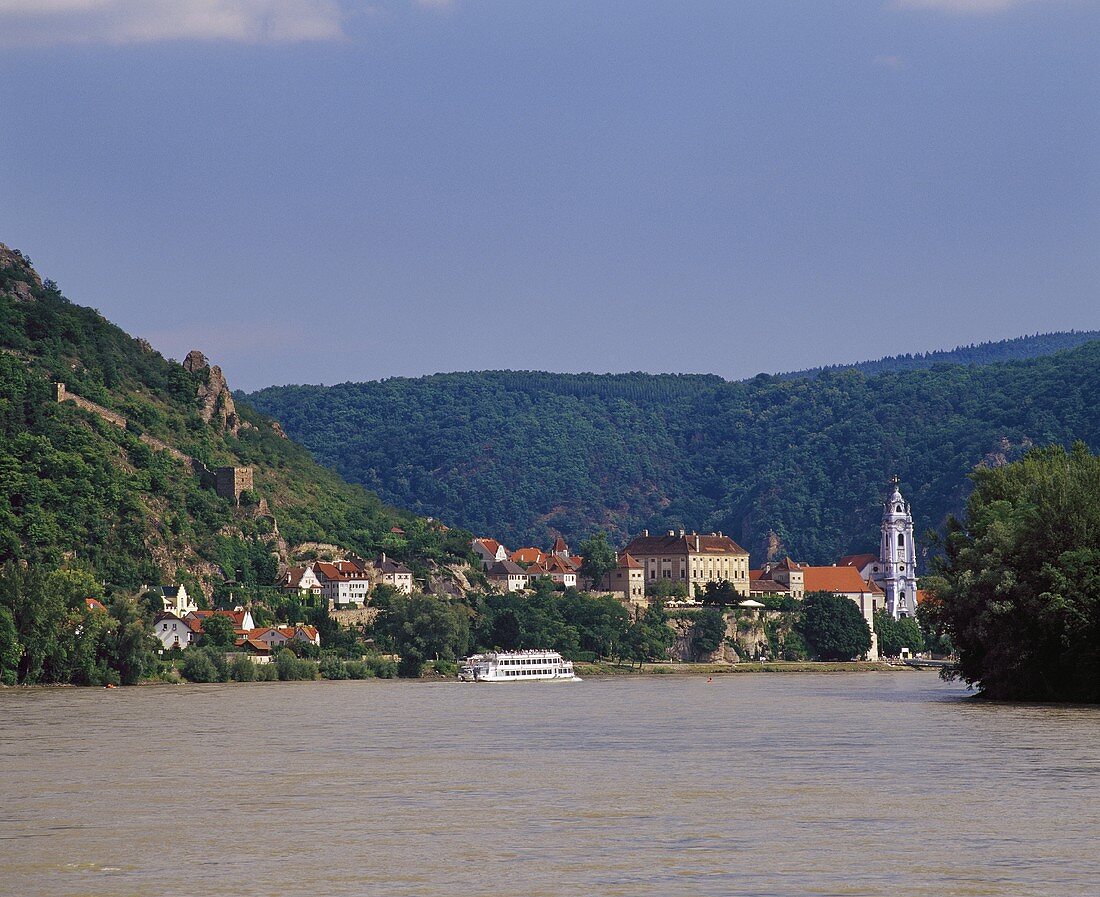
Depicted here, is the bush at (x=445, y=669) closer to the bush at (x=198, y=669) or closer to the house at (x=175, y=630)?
the house at (x=175, y=630)

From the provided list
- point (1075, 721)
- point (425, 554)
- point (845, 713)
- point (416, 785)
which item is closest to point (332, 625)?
point (425, 554)

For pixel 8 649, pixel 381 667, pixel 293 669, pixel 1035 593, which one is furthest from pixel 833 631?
pixel 1035 593

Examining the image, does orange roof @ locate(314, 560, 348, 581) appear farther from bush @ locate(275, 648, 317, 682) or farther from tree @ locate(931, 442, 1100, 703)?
tree @ locate(931, 442, 1100, 703)

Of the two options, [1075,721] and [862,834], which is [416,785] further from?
[1075,721]

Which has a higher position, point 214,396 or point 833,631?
point 214,396

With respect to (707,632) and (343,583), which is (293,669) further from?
(707,632)

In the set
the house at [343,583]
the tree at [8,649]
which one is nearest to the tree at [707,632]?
the house at [343,583]
